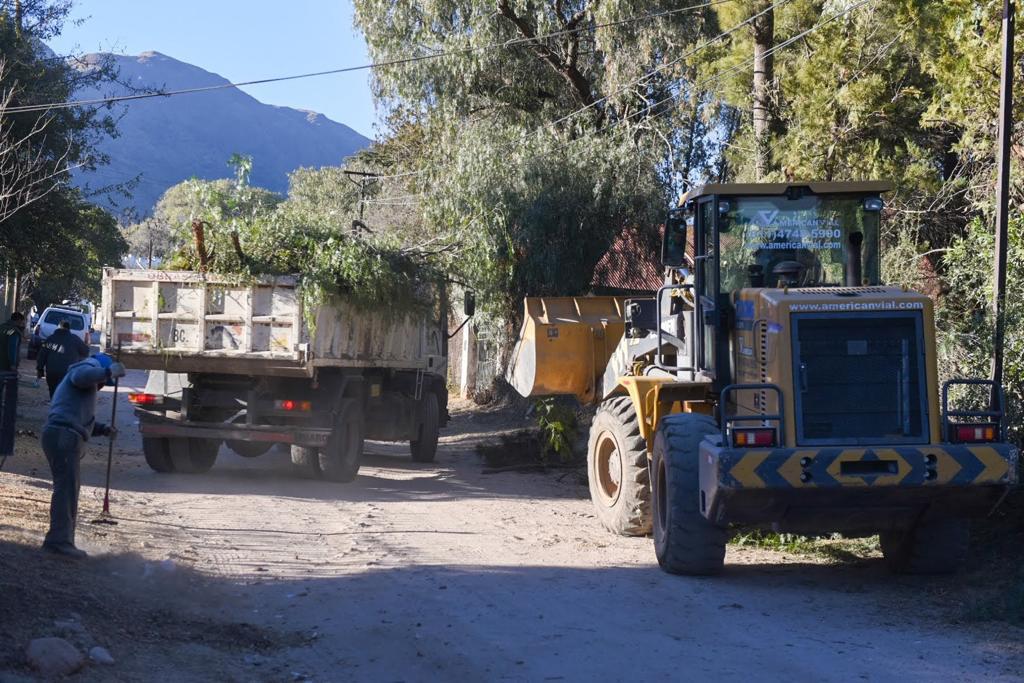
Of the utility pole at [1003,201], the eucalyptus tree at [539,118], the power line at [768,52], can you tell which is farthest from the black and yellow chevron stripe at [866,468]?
the eucalyptus tree at [539,118]

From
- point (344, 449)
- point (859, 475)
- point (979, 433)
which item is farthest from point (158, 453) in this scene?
point (979, 433)

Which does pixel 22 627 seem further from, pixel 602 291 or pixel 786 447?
pixel 602 291

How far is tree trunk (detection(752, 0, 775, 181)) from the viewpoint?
780 inches

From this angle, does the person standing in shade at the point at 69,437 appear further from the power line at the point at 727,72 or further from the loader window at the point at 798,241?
the power line at the point at 727,72

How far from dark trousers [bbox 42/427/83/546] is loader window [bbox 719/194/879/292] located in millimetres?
5316

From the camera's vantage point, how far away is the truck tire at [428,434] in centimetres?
1769

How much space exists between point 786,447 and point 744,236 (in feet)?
6.54

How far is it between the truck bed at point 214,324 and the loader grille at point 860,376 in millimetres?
6351

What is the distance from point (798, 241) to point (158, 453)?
28.7 feet

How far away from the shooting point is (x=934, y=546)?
29.2 feet

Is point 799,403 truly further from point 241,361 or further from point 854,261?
point 241,361

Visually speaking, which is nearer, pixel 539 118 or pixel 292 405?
pixel 292 405

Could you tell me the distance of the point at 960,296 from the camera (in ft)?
41.2

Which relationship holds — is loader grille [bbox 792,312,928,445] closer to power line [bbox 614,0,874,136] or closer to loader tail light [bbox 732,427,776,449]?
loader tail light [bbox 732,427,776,449]
